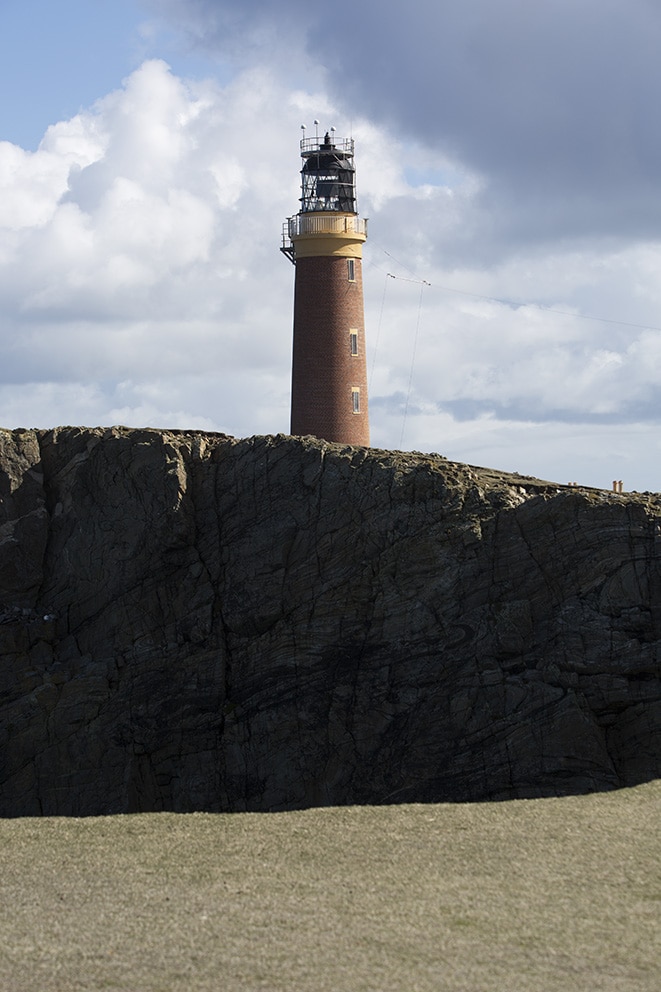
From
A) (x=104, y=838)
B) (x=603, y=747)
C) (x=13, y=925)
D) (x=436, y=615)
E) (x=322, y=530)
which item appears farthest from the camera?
(x=322, y=530)

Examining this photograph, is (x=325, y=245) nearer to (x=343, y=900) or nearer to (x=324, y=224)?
(x=324, y=224)

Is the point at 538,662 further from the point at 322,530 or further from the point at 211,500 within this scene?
the point at 211,500

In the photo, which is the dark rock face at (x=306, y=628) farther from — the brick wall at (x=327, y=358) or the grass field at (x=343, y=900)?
the brick wall at (x=327, y=358)

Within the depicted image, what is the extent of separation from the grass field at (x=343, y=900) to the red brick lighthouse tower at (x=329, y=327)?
32177 mm

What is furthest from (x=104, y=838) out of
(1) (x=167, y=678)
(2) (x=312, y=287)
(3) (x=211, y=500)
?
(2) (x=312, y=287)

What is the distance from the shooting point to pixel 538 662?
34750 millimetres

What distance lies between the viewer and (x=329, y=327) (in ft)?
180

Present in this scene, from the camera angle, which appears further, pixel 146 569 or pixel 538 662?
pixel 146 569

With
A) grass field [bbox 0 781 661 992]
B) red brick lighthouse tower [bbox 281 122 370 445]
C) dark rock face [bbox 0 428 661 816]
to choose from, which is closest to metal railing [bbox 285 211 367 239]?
red brick lighthouse tower [bbox 281 122 370 445]

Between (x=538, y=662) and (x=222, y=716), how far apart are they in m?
8.95

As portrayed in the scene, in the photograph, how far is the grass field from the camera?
1614 cm

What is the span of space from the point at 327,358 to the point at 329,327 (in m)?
1.25

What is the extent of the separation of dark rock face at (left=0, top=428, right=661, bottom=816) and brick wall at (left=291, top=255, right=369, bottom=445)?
1273 centimetres

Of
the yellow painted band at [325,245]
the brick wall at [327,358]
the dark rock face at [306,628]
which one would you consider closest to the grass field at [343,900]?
the dark rock face at [306,628]
